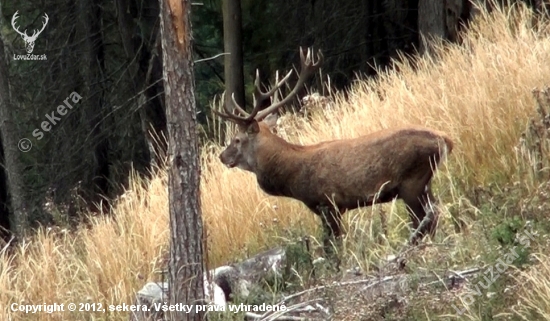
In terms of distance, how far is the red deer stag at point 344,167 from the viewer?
794 cm

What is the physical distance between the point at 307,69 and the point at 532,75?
1.89 m

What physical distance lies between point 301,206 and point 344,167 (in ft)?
4.28

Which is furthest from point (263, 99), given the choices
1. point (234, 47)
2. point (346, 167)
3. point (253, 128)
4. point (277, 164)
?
point (234, 47)

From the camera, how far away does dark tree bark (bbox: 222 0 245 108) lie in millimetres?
16594

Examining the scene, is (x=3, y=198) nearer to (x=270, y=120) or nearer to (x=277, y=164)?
(x=270, y=120)

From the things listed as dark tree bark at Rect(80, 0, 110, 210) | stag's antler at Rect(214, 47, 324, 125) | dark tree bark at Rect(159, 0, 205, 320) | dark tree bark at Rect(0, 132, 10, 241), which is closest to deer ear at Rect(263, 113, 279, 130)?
stag's antler at Rect(214, 47, 324, 125)

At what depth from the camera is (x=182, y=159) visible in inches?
279

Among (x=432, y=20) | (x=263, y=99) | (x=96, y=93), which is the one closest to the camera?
(x=263, y=99)

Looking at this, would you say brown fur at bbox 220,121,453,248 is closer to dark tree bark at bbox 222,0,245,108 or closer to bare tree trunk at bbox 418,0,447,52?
bare tree trunk at bbox 418,0,447,52

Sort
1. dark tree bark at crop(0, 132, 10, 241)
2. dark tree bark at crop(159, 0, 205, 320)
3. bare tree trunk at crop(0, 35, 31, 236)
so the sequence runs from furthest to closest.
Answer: dark tree bark at crop(0, 132, 10, 241), bare tree trunk at crop(0, 35, 31, 236), dark tree bark at crop(159, 0, 205, 320)

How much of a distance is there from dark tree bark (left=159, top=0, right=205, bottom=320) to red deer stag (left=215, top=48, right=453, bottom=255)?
4.87 ft

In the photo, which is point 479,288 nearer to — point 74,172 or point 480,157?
point 480,157

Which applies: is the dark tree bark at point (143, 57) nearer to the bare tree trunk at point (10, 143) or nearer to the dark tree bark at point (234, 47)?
the dark tree bark at point (234, 47)

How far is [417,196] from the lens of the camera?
316 inches
